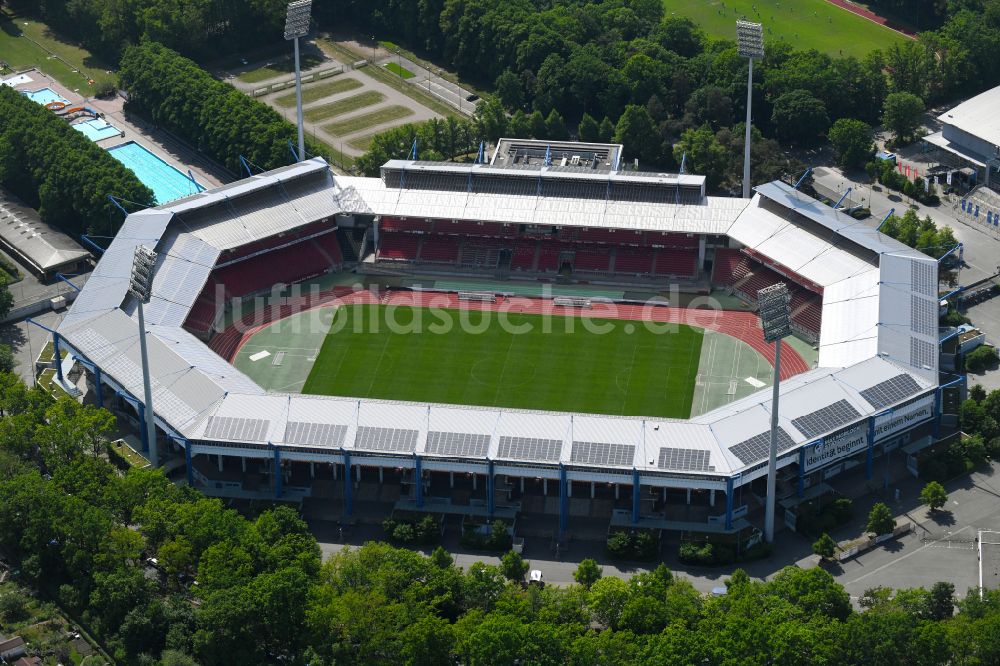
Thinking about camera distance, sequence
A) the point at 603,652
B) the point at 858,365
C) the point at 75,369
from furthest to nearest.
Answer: the point at 75,369, the point at 858,365, the point at 603,652

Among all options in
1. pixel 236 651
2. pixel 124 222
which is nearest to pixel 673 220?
pixel 124 222

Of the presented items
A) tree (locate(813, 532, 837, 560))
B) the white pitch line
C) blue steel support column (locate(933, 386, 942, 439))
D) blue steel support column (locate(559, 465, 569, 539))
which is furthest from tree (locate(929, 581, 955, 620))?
blue steel support column (locate(559, 465, 569, 539))

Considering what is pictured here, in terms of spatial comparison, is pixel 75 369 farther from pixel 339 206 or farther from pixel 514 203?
pixel 514 203

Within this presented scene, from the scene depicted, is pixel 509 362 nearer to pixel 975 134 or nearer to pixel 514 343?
pixel 514 343

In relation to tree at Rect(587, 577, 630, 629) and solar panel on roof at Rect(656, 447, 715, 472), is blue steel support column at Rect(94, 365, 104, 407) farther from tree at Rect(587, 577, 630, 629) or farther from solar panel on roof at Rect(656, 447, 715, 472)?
tree at Rect(587, 577, 630, 629)

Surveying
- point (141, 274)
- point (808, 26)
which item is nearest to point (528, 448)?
point (141, 274)

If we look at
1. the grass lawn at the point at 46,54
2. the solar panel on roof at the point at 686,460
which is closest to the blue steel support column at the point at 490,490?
the solar panel on roof at the point at 686,460

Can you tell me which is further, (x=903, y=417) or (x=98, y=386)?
(x=98, y=386)
